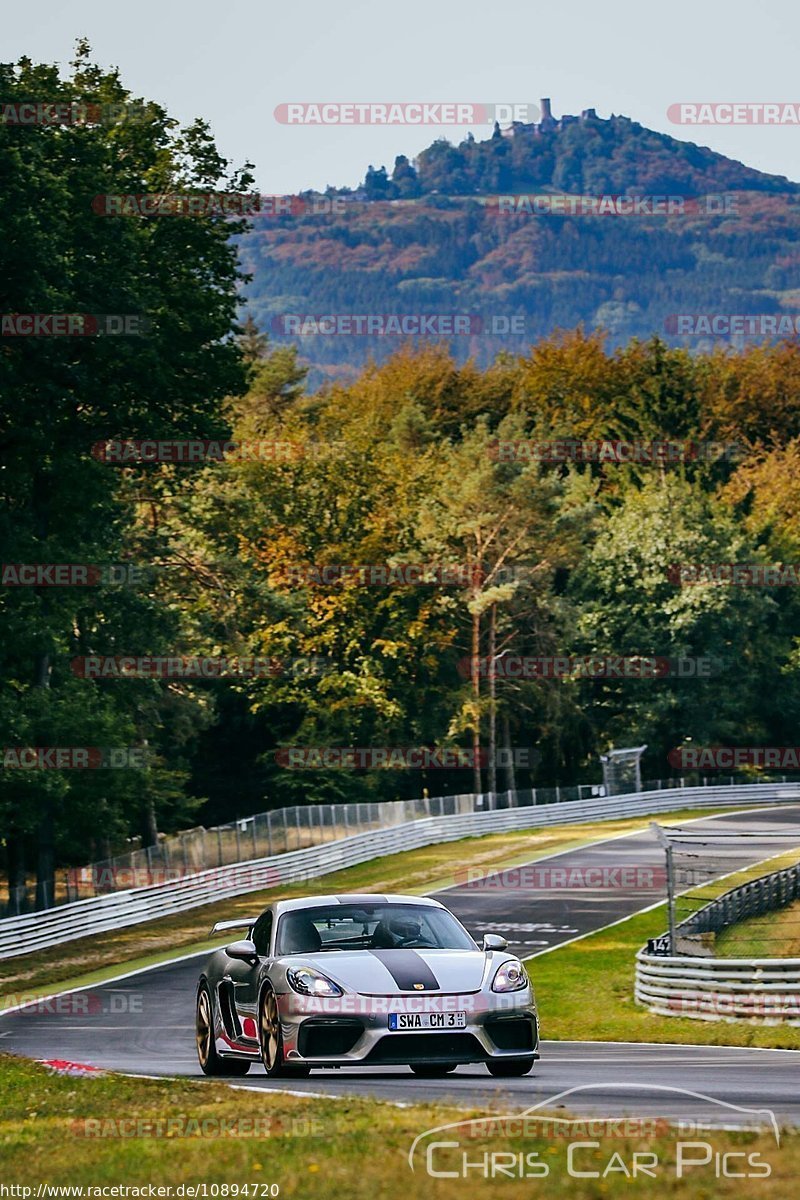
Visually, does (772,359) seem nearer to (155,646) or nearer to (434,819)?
(434,819)

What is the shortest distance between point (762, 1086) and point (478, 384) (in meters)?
105

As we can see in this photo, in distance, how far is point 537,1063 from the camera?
16.3 meters

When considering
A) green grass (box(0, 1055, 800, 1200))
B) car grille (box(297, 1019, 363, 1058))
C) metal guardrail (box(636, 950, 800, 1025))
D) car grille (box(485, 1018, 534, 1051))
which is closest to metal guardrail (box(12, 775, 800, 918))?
metal guardrail (box(636, 950, 800, 1025))

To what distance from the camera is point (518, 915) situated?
4472cm

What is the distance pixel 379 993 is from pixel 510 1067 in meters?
1.40

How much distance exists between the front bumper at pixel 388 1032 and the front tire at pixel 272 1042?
202mm

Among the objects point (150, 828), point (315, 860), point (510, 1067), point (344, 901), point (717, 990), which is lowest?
point (150, 828)

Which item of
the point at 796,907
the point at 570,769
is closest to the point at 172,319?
the point at 796,907

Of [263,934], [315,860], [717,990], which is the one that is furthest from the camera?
[315,860]

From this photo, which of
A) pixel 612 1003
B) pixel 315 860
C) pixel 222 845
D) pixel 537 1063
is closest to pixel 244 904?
pixel 222 845

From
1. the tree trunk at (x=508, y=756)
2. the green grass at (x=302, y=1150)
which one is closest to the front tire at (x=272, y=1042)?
the green grass at (x=302, y=1150)

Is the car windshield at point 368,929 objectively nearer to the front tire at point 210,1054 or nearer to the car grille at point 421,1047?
the car grille at point 421,1047

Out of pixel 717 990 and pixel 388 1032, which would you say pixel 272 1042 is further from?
pixel 717 990

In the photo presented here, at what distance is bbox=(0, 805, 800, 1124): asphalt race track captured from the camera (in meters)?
12.2
